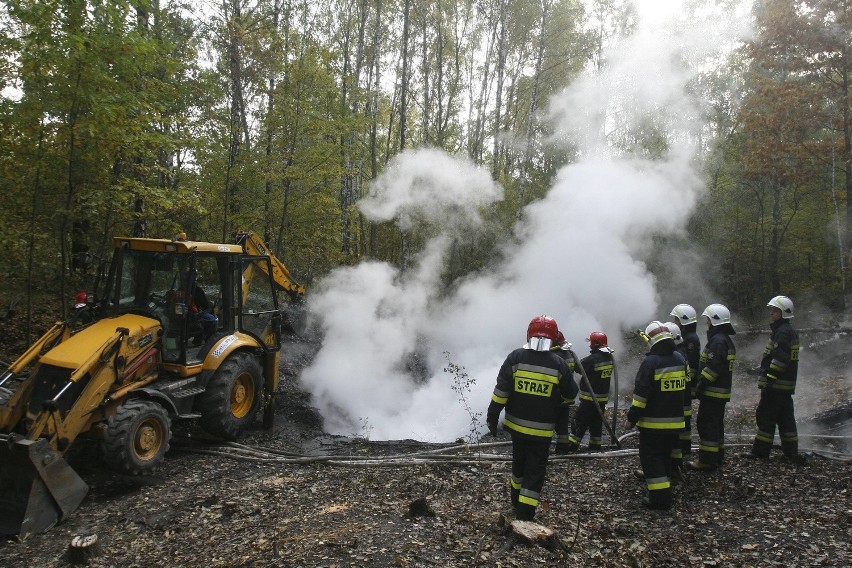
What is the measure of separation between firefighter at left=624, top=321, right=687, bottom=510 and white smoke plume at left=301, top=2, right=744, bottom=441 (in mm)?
4709

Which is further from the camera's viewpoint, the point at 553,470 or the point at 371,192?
the point at 371,192

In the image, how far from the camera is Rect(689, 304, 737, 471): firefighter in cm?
613

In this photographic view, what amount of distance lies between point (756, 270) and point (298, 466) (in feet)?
59.9

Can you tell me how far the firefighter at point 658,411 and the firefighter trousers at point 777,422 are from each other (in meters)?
1.92

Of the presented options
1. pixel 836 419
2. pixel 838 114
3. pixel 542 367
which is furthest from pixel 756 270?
pixel 542 367

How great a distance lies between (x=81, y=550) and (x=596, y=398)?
592 centimetres

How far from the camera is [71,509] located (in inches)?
196

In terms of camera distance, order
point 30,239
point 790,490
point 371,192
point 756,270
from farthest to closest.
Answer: point 371,192
point 756,270
point 30,239
point 790,490

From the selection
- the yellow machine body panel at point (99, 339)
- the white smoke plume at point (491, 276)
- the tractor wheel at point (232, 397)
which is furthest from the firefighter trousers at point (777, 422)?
the yellow machine body panel at point (99, 339)

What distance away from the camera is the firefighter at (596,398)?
7.16 m

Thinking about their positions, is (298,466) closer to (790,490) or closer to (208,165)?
(790,490)

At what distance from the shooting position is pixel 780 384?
6328 millimetres

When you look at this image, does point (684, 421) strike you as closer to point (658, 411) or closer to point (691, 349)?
point (658, 411)

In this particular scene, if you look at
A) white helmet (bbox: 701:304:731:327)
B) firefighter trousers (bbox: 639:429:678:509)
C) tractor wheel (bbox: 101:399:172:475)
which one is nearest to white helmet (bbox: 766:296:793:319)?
white helmet (bbox: 701:304:731:327)
